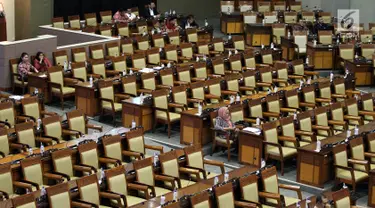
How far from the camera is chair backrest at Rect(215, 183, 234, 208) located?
38.0 feet

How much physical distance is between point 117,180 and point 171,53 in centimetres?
739

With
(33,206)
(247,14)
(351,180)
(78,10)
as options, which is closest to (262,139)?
(351,180)

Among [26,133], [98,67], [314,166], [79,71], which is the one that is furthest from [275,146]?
[98,67]

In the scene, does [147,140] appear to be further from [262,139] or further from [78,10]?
[78,10]

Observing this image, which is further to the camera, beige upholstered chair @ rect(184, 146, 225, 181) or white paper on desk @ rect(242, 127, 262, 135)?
white paper on desk @ rect(242, 127, 262, 135)

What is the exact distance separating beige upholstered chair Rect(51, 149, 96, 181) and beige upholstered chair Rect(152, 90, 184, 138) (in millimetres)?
2963

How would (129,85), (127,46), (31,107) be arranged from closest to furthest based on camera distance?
(31,107) → (129,85) → (127,46)

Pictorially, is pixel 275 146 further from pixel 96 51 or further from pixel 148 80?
pixel 96 51

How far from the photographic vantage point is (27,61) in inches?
663

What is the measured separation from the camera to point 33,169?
12078 mm

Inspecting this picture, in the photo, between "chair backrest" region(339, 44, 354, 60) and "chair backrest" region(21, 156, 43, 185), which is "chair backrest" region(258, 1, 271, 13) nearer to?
Result: "chair backrest" region(339, 44, 354, 60)

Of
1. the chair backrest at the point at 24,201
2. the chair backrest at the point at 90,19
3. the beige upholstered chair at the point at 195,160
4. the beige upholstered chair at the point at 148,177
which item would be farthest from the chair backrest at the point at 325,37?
the chair backrest at the point at 24,201

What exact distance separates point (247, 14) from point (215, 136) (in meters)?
9.17

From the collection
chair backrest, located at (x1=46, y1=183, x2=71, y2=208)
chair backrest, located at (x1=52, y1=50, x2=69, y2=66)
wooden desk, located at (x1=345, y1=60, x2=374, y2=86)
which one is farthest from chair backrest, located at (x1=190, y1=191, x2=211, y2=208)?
wooden desk, located at (x1=345, y1=60, x2=374, y2=86)
